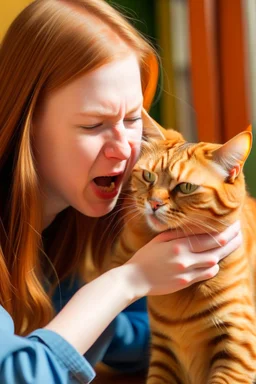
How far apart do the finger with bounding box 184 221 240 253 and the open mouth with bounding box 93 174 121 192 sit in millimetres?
198

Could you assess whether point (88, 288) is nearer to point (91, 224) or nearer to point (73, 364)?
point (73, 364)

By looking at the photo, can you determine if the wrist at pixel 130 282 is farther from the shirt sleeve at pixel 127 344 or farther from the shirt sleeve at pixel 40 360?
the shirt sleeve at pixel 127 344

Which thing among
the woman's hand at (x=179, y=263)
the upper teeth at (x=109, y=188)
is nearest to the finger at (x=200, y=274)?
the woman's hand at (x=179, y=263)

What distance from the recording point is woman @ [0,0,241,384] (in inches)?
34.7

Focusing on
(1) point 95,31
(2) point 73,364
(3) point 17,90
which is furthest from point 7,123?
(2) point 73,364

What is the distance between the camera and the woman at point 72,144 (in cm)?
88

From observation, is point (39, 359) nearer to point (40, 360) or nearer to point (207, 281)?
point (40, 360)

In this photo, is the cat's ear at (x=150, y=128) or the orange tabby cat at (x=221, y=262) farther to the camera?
the cat's ear at (x=150, y=128)

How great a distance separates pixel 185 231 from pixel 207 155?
0.41ft

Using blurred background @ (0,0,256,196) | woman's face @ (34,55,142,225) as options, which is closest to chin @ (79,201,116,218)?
woman's face @ (34,55,142,225)

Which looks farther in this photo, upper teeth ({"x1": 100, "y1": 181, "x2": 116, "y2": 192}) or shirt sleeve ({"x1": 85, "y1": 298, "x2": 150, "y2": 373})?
shirt sleeve ({"x1": 85, "y1": 298, "x2": 150, "y2": 373})

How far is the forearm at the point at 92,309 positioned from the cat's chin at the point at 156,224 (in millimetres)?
88

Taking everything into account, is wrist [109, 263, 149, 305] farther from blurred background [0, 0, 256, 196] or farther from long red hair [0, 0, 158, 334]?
blurred background [0, 0, 256, 196]

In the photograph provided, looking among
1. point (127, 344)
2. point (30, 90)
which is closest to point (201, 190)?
point (30, 90)
